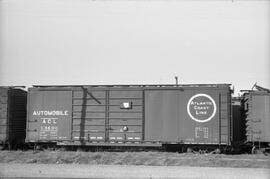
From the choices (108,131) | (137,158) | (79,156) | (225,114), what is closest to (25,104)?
(108,131)

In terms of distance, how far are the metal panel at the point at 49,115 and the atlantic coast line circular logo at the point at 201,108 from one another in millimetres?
5225

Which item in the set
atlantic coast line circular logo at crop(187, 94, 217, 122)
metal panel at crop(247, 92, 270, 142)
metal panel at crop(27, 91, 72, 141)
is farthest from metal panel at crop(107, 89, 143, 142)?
metal panel at crop(247, 92, 270, 142)

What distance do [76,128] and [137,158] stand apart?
4.44 meters

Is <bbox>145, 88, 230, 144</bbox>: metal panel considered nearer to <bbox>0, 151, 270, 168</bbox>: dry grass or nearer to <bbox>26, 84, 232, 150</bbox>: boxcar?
<bbox>26, 84, 232, 150</bbox>: boxcar

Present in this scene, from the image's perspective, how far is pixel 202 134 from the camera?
1748 centimetres

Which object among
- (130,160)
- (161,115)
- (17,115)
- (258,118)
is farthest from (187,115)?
(17,115)

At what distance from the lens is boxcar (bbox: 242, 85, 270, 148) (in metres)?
17.3

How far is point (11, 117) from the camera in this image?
62.1 feet

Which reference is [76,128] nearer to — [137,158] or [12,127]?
[12,127]

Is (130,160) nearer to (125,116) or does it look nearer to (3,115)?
(125,116)

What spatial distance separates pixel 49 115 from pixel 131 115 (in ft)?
11.9

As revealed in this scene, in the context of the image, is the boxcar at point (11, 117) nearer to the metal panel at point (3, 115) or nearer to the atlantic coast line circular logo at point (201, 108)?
the metal panel at point (3, 115)

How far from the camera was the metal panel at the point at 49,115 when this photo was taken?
18344 mm

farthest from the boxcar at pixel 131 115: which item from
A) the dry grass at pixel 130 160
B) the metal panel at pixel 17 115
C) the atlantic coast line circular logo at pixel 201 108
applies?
the dry grass at pixel 130 160
